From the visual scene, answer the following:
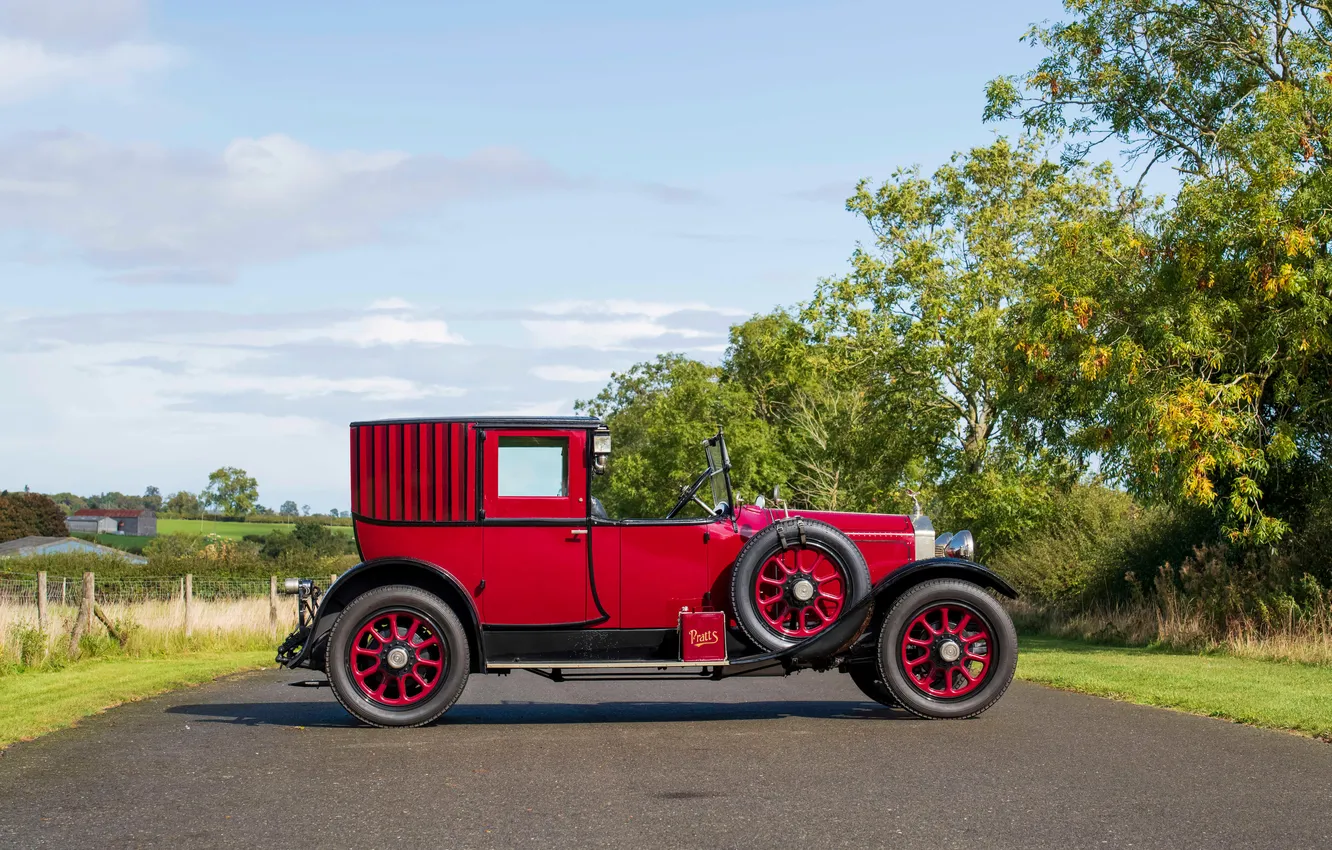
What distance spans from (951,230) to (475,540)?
3285 centimetres

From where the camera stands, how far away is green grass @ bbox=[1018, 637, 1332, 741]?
36.8ft

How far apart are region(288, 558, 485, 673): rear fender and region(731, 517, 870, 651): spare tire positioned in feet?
6.64

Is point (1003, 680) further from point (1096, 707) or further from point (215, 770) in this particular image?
point (215, 770)

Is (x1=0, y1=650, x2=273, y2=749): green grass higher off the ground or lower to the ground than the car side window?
lower

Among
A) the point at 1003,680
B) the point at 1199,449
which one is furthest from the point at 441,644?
the point at 1199,449

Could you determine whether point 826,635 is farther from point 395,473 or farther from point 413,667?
point 395,473

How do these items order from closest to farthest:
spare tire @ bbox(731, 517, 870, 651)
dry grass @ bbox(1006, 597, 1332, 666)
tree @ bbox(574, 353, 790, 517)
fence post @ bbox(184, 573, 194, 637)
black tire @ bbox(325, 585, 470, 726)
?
black tire @ bbox(325, 585, 470, 726) < spare tire @ bbox(731, 517, 870, 651) < dry grass @ bbox(1006, 597, 1332, 666) < fence post @ bbox(184, 573, 194, 637) < tree @ bbox(574, 353, 790, 517)

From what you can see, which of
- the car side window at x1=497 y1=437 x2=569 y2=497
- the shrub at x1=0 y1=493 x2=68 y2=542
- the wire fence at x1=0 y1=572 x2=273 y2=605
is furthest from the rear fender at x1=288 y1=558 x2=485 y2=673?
the shrub at x1=0 y1=493 x2=68 y2=542

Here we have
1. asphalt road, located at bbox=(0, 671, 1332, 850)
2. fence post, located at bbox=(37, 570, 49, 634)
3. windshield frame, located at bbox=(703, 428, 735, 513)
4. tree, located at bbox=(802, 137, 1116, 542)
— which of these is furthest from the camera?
tree, located at bbox=(802, 137, 1116, 542)

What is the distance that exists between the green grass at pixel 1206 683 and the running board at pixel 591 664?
4267mm

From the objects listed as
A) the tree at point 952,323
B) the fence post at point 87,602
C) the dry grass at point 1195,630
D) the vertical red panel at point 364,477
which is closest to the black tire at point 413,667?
the vertical red panel at point 364,477

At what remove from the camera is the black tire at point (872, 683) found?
11.3m

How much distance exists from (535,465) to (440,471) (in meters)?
0.73

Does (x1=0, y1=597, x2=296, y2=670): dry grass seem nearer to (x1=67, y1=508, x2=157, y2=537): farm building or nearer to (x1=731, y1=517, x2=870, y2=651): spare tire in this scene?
(x1=731, y1=517, x2=870, y2=651): spare tire
